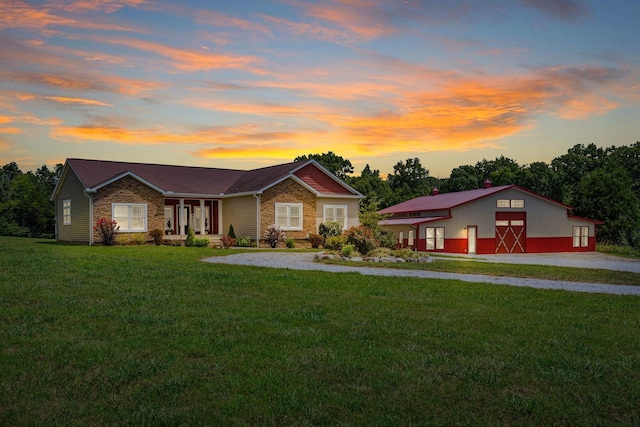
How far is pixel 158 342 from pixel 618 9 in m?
20.8

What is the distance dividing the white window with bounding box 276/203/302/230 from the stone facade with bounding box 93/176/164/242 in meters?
7.09

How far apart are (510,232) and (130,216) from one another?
26186 millimetres

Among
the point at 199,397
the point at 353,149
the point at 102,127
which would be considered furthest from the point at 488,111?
the point at 199,397

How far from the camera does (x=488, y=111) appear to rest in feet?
99.2

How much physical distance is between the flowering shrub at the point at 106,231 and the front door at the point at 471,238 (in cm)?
2353

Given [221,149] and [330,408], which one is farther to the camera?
[221,149]

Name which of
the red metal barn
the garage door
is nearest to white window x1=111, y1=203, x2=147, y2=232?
the red metal barn

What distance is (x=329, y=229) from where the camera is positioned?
3409 cm

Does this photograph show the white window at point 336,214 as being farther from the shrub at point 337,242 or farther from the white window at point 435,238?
the shrub at point 337,242

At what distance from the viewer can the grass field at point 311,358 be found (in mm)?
4895

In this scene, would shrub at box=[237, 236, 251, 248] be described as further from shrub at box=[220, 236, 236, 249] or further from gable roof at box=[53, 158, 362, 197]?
gable roof at box=[53, 158, 362, 197]

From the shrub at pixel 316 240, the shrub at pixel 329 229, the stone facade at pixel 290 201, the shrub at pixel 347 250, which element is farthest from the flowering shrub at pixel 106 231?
the shrub at pixel 347 250

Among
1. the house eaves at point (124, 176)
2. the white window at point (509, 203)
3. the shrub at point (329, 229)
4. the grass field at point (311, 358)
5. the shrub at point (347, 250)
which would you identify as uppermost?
the house eaves at point (124, 176)

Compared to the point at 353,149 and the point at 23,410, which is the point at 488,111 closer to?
the point at 353,149
